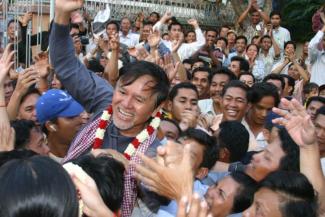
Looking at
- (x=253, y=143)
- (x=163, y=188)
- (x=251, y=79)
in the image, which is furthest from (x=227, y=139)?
(x=251, y=79)

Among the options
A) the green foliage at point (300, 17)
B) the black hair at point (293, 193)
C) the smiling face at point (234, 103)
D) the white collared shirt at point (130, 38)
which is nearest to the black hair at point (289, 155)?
the black hair at point (293, 193)

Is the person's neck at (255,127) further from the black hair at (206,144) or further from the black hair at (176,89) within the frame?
the black hair at (206,144)

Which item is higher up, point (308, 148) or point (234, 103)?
point (308, 148)

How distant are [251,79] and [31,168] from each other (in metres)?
5.27

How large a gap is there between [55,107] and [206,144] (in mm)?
1008

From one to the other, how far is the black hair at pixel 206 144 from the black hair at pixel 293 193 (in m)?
0.99

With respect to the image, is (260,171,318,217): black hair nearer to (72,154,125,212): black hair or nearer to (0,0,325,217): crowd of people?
(0,0,325,217): crowd of people

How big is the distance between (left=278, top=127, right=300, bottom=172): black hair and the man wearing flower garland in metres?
0.76

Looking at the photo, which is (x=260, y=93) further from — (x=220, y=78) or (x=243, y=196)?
(x=243, y=196)

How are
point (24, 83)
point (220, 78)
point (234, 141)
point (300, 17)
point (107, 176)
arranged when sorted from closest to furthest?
1. point (107, 176)
2. point (24, 83)
3. point (234, 141)
4. point (220, 78)
5. point (300, 17)

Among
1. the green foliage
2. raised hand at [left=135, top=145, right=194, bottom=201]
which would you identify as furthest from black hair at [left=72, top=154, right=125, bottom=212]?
the green foliage

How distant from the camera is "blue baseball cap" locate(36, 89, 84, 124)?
3.66 meters

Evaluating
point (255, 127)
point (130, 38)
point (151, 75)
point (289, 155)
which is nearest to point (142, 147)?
point (151, 75)

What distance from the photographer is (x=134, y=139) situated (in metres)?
2.91
